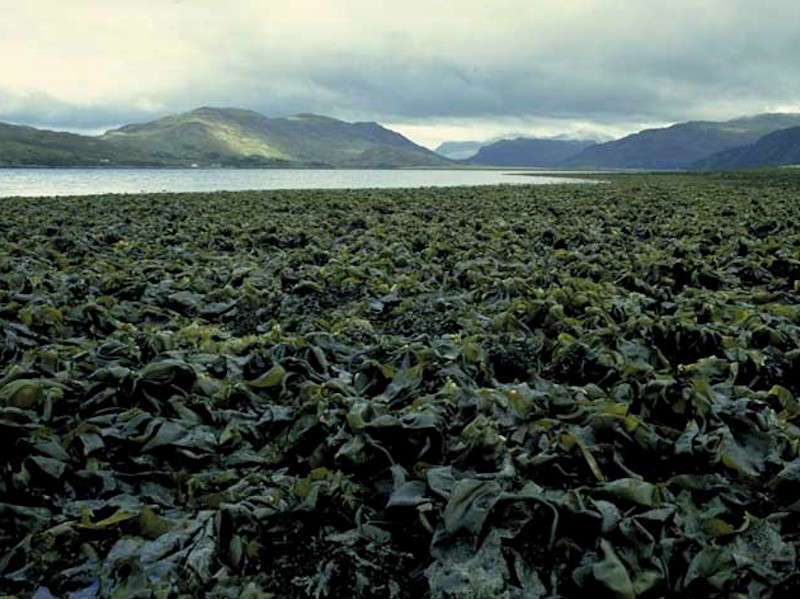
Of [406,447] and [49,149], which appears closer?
[406,447]

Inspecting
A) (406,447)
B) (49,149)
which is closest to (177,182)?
(406,447)

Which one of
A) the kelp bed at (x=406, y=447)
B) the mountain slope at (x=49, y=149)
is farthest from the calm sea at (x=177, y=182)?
the mountain slope at (x=49, y=149)

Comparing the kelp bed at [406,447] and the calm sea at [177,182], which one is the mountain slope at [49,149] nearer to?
the calm sea at [177,182]

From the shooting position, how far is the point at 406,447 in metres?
3.65

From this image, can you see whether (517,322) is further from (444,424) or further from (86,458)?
(86,458)

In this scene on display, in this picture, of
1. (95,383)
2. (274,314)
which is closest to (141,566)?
(95,383)

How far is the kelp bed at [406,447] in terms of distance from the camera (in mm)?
2805

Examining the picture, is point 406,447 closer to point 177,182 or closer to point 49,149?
point 177,182

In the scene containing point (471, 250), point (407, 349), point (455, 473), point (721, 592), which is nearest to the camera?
point (721, 592)

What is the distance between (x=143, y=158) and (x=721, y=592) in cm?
20572

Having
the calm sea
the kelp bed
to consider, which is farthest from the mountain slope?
the kelp bed

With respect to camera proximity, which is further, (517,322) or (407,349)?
(517,322)

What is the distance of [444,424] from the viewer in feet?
12.4

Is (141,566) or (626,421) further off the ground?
(626,421)
